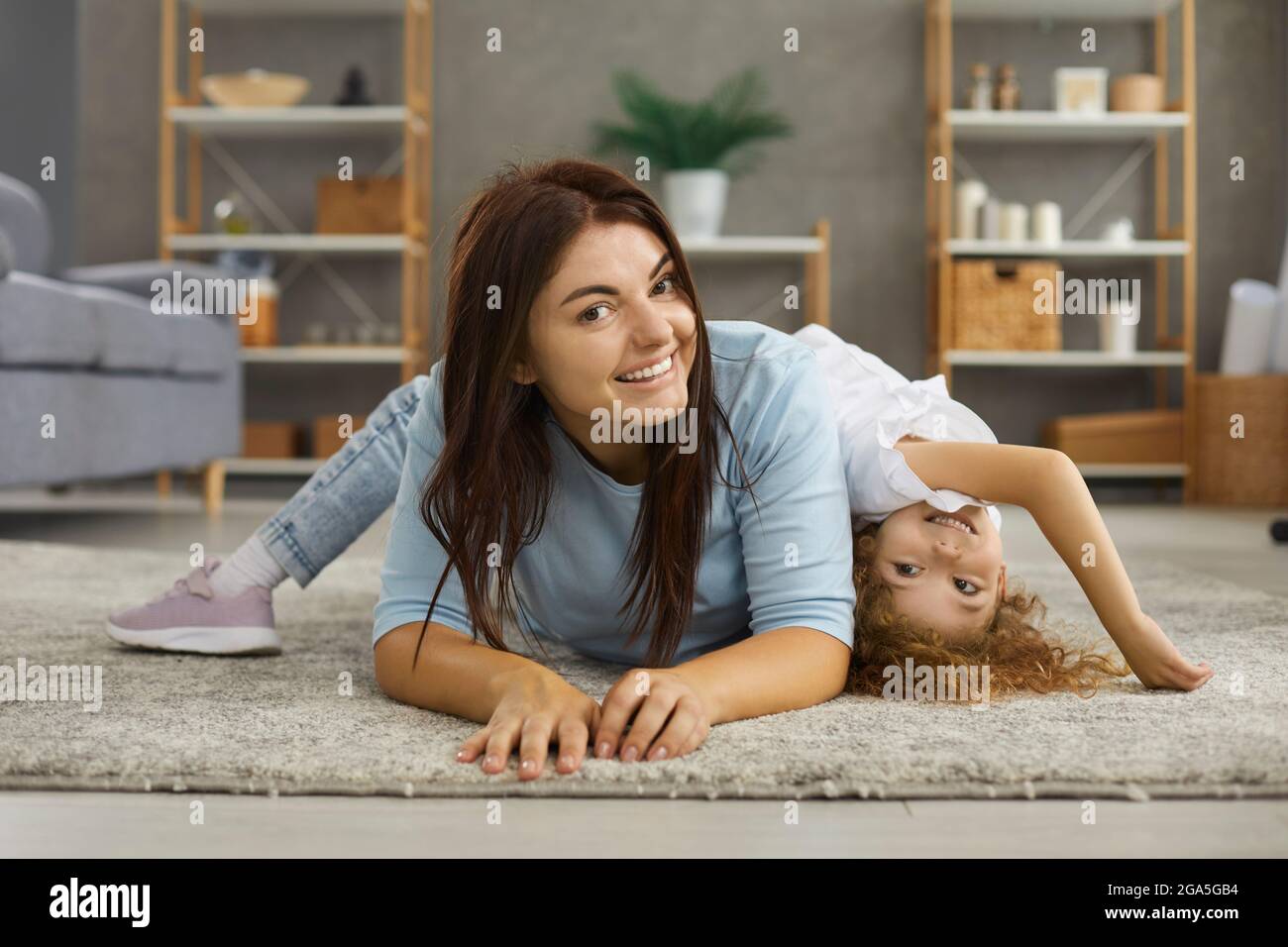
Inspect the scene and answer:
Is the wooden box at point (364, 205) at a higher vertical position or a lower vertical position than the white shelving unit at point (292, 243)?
higher

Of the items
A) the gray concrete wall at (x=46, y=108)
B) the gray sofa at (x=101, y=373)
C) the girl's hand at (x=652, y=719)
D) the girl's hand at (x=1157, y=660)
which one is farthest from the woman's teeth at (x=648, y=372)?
the gray concrete wall at (x=46, y=108)

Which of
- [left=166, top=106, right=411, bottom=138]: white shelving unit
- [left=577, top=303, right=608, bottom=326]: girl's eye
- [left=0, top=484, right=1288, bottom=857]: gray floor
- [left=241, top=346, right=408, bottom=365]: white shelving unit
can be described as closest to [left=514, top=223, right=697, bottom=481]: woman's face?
[left=577, top=303, right=608, bottom=326]: girl's eye

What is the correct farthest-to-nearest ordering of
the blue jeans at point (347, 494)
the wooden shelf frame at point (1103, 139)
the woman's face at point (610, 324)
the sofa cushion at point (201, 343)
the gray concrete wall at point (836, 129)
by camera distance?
the gray concrete wall at point (836, 129)
the wooden shelf frame at point (1103, 139)
the sofa cushion at point (201, 343)
the blue jeans at point (347, 494)
the woman's face at point (610, 324)

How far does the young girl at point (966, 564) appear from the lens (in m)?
1.15

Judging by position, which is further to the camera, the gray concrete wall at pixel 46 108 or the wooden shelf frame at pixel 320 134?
the gray concrete wall at pixel 46 108

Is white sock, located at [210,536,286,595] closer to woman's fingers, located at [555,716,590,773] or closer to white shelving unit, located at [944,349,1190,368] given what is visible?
woman's fingers, located at [555,716,590,773]

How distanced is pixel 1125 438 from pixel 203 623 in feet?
10.1

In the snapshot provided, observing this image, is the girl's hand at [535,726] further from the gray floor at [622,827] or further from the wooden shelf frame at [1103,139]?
the wooden shelf frame at [1103,139]

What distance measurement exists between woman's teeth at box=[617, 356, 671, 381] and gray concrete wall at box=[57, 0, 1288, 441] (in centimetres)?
319

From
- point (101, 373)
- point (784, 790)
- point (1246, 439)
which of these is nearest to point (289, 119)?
point (101, 373)

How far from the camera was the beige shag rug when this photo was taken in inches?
35.8

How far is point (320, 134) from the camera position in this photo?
13.8 ft

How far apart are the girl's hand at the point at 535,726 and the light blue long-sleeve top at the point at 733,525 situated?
0.57ft
